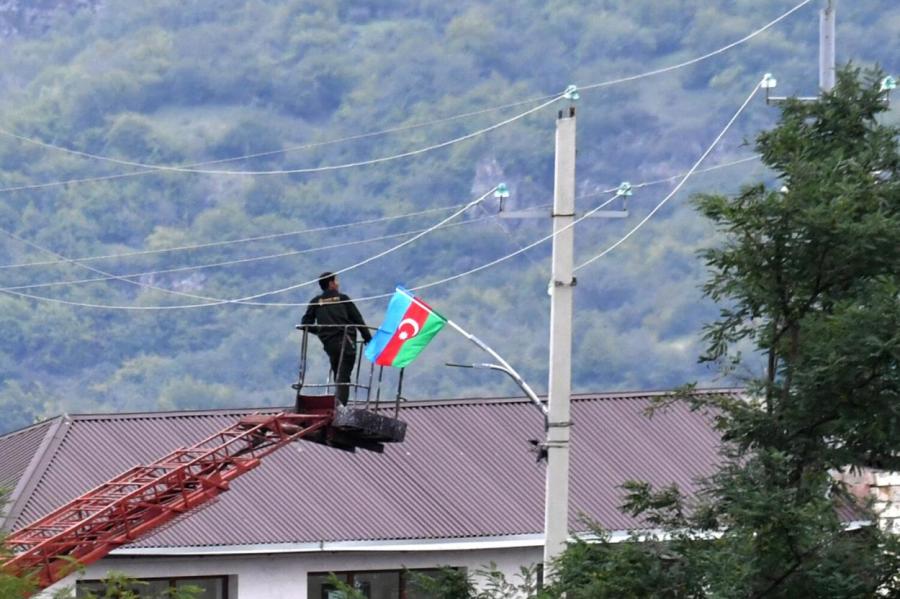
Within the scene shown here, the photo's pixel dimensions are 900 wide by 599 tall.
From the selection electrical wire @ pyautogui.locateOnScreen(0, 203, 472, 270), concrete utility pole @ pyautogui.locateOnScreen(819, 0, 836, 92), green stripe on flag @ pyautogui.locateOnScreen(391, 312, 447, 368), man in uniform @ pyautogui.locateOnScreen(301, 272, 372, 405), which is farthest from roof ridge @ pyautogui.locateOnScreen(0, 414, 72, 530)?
electrical wire @ pyautogui.locateOnScreen(0, 203, 472, 270)

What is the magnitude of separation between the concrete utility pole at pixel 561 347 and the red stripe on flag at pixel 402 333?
3.29 m

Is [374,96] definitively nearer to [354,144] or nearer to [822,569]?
[354,144]

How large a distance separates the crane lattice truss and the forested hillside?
82377mm

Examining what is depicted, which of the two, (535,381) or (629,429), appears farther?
(535,381)

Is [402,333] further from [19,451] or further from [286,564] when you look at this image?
[19,451]

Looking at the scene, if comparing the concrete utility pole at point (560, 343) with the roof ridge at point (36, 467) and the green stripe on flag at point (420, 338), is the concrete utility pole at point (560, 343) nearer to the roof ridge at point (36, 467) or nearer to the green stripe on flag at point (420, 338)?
the green stripe on flag at point (420, 338)

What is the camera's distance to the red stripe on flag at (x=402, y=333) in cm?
2602

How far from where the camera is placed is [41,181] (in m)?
170

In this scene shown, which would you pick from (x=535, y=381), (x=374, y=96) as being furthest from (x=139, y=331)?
(x=374, y=96)

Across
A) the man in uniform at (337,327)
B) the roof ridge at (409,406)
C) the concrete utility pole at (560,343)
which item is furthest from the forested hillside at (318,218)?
the concrete utility pole at (560,343)

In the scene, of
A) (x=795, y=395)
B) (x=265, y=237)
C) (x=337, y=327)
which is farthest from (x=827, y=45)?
(x=265, y=237)

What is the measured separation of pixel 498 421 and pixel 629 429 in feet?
7.75

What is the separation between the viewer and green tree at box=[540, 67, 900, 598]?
16.9 metres

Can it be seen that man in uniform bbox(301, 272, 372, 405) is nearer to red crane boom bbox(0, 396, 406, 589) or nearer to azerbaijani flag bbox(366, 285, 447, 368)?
azerbaijani flag bbox(366, 285, 447, 368)
